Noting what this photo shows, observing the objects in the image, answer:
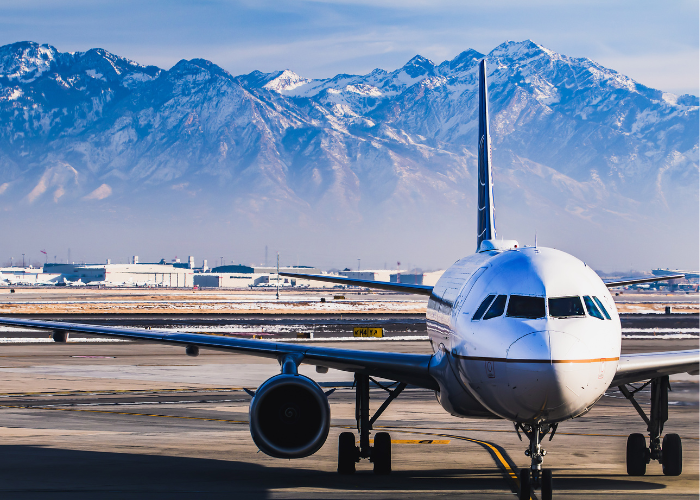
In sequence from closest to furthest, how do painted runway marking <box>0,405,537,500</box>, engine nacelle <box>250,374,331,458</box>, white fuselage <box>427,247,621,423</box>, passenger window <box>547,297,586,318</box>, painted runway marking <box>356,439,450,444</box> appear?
white fuselage <box>427,247,621,423</box>
passenger window <box>547,297,586,318</box>
engine nacelle <box>250,374,331,458</box>
painted runway marking <box>0,405,537,500</box>
painted runway marking <box>356,439,450,444</box>

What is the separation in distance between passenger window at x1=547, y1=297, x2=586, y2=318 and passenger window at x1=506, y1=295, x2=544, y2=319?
16 centimetres

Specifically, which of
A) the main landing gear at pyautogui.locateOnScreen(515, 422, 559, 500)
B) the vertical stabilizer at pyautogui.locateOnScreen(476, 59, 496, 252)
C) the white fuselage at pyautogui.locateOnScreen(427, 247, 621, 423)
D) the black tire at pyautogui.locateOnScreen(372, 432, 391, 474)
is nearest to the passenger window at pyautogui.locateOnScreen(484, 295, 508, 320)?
the white fuselage at pyautogui.locateOnScreen(427, 247, 621, 423)

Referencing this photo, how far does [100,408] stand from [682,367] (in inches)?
688

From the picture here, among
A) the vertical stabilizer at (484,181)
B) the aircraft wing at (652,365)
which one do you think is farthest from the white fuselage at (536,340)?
the vertical stabilizer at (484,181)

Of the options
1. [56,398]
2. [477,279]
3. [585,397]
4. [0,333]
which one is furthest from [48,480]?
[0,333]

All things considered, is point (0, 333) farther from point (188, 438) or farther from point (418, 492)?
point (418, 492)

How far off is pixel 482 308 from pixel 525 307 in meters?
0.88

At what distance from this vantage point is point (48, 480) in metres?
15.4

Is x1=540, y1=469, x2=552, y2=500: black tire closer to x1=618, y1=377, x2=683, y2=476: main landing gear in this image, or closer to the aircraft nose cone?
the aircraft nose cone

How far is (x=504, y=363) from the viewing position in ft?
38.7

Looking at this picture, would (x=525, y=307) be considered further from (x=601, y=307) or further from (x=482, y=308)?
(x=601, y=307)

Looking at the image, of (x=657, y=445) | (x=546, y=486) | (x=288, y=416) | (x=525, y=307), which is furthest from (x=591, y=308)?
(x=657, y=445)

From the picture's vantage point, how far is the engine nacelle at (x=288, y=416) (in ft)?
46.4

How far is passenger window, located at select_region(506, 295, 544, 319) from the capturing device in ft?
39.6
